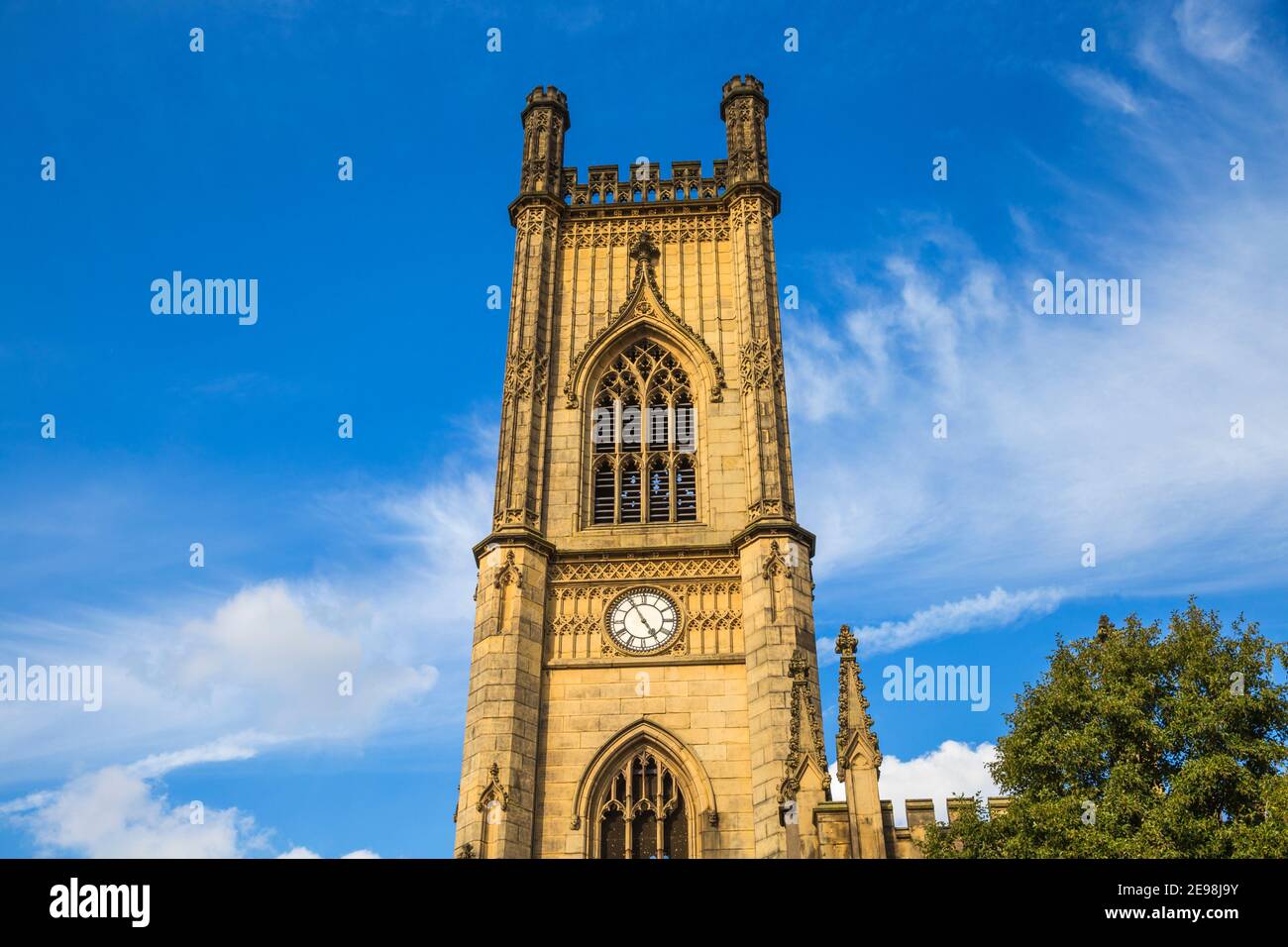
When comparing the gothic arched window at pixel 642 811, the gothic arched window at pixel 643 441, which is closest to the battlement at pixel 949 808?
the gothic arched window at pixel 642 811

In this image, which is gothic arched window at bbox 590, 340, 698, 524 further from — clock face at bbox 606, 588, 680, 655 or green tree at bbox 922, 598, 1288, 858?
green tree at bbox 922, 598, 1288, 858

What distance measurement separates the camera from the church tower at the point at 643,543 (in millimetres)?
29391

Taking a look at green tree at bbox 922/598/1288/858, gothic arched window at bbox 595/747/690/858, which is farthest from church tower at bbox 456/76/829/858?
green tree at bbox 922/598/1288/858

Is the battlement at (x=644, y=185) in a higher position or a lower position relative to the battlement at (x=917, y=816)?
higher

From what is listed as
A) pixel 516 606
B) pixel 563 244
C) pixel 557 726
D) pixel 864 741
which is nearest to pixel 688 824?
pixel 557 726

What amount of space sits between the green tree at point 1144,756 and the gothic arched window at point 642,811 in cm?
828

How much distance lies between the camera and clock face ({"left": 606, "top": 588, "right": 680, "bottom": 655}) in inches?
1264

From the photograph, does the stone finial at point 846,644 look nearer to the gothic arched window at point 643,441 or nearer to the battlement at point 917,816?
the battlement at point 917,816

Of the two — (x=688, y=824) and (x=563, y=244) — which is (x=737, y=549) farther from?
(x=563, y=244)

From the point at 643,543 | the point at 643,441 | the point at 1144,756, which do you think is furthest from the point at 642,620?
the point at 1144,756

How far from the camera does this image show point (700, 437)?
3603 cm

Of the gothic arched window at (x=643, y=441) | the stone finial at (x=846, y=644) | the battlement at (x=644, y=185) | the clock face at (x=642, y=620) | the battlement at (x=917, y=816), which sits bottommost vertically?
the battlement at (x=917, y=816)

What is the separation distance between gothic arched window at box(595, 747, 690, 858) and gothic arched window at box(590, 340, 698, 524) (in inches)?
289
